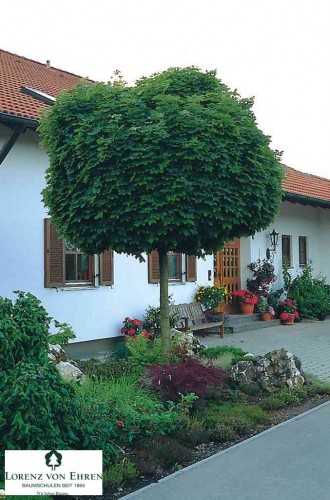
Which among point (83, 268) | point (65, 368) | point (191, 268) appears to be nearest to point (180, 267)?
point (191, 268)

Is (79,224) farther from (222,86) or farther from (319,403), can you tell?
(319,403)

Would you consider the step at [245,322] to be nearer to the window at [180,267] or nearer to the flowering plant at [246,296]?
the flowering plant at [246,296]

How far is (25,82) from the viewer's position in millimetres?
14484

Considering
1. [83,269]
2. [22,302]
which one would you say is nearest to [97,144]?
[22,302]

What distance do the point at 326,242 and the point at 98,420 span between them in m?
17.8

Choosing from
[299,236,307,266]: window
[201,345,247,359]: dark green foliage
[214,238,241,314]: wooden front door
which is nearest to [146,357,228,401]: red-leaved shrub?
[201,345,247,359]: dark green foliage

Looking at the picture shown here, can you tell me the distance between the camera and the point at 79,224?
770cm

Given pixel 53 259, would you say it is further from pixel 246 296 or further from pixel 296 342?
pixel 246 296

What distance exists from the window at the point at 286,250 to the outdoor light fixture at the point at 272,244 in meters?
0.68

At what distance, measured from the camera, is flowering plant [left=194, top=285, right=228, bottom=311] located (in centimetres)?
1525

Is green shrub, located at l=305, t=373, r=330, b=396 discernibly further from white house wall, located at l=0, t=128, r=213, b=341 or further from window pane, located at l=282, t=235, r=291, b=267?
window pane, located at l=282, t=235, r=291, b=267

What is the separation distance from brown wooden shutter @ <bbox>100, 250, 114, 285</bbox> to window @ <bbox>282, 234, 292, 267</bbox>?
8.56 meters

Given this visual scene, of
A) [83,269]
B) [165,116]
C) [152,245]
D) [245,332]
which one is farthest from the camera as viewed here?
[245,332]

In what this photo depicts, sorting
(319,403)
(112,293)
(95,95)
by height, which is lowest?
(319,403)
